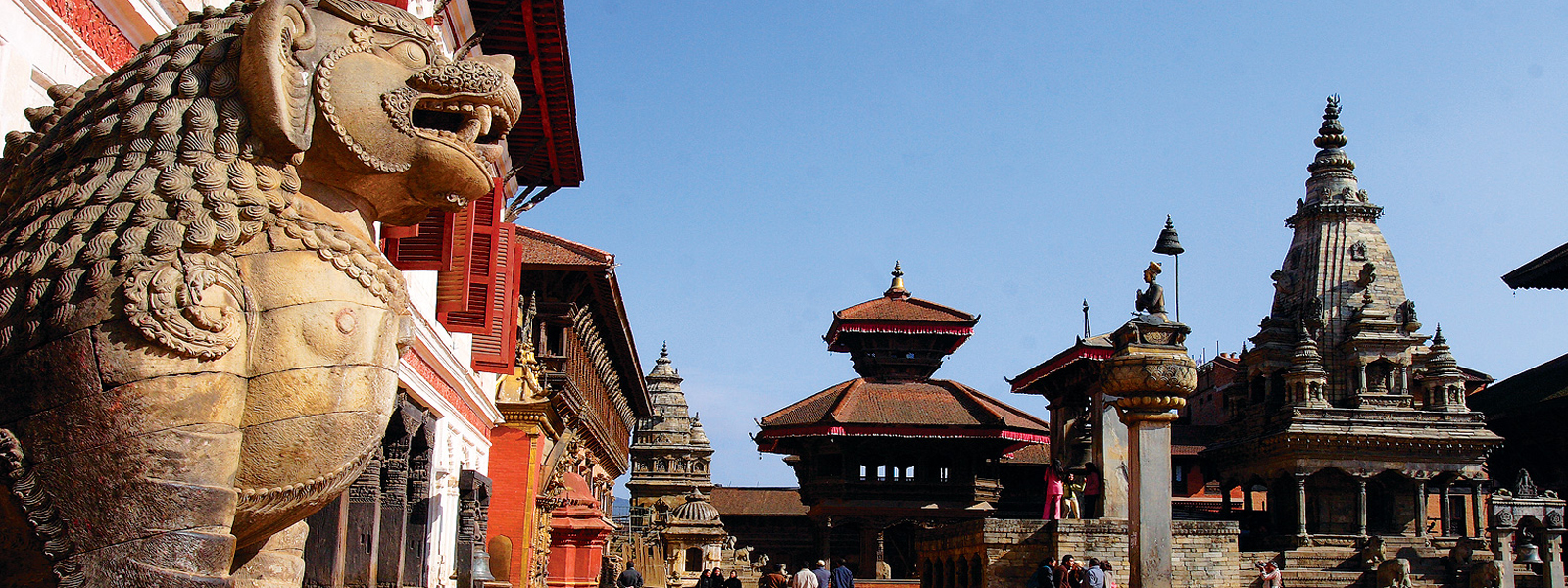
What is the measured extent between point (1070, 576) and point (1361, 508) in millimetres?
25135

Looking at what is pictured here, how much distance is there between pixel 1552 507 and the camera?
2778 centimetres

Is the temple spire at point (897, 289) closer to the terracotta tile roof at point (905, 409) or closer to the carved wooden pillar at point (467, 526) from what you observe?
the terracotta tile roof at point (905, 409)

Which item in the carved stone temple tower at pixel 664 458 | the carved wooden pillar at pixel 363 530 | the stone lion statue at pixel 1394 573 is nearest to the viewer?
the carved wooden pillar at pixel 363 530

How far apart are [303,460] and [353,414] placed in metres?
0.19

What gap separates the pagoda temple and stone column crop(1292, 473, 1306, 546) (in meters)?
7.66

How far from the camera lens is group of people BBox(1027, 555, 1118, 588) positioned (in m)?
16.0

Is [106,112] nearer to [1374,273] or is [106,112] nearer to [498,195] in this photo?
[498,195]

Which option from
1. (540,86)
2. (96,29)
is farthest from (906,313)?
(96,29)

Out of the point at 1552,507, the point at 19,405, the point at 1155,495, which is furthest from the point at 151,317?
the point at 1552,507

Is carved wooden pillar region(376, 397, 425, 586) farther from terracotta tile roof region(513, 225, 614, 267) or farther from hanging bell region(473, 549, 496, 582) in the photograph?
terracotta tile roof region(513, 225, 614, 267)

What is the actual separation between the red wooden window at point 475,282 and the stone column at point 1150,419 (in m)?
7.99

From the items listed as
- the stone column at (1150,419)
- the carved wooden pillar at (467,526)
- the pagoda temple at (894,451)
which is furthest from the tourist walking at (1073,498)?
the carved wooden pillar at (467,526)

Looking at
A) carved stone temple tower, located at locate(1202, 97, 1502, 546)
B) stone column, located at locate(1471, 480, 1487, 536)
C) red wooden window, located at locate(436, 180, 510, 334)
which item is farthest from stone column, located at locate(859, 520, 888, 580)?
red wooden window, located at locate(436, 180, 510, 334)

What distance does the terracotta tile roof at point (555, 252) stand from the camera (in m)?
23.6
